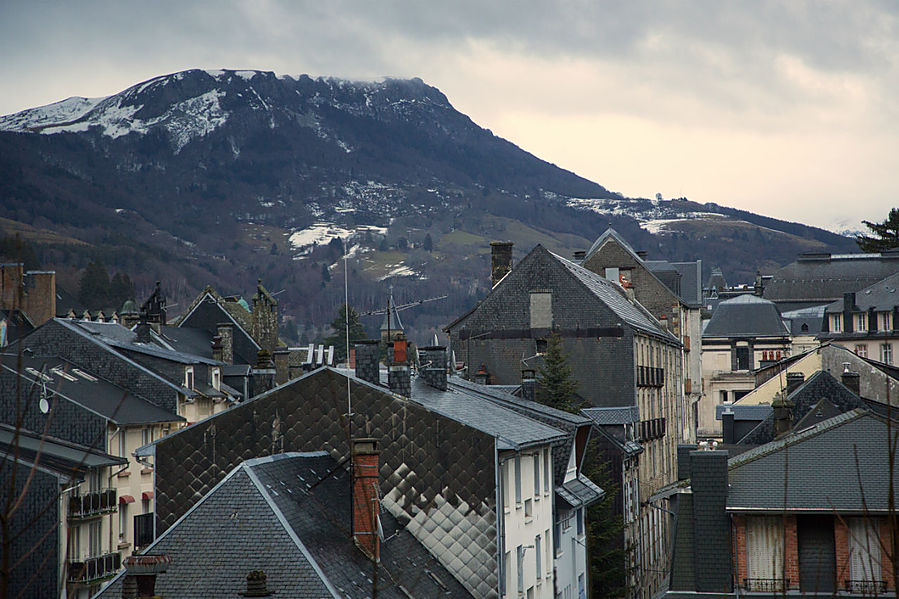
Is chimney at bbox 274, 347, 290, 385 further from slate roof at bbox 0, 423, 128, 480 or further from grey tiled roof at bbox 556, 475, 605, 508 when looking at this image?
grey tiled roof at bbox 556, 475, 605, 508

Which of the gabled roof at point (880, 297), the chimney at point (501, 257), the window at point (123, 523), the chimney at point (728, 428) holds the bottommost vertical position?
the window at point (123, 523)

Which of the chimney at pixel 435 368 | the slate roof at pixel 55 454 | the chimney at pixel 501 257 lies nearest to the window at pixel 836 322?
the chimney at pixel 501 257

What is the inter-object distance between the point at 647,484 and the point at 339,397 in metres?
36.5

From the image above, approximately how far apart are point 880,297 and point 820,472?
275 ft

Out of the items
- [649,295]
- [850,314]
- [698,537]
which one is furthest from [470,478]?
[850,314]

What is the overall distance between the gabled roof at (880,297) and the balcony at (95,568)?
243 ft

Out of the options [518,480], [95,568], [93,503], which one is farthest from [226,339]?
[518,480]

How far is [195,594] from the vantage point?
23.1m

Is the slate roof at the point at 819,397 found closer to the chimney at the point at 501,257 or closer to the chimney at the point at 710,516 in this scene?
the chimney at the point at 501,257

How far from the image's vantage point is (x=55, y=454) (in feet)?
150

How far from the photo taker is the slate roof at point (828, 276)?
13912cm

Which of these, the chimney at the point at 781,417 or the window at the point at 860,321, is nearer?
the chimney at the point at 781,417

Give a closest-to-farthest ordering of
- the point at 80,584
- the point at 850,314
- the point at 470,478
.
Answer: the point at 470,478
the point at 80,584
the point at 850,314

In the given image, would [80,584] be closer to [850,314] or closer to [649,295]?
[649,295]
